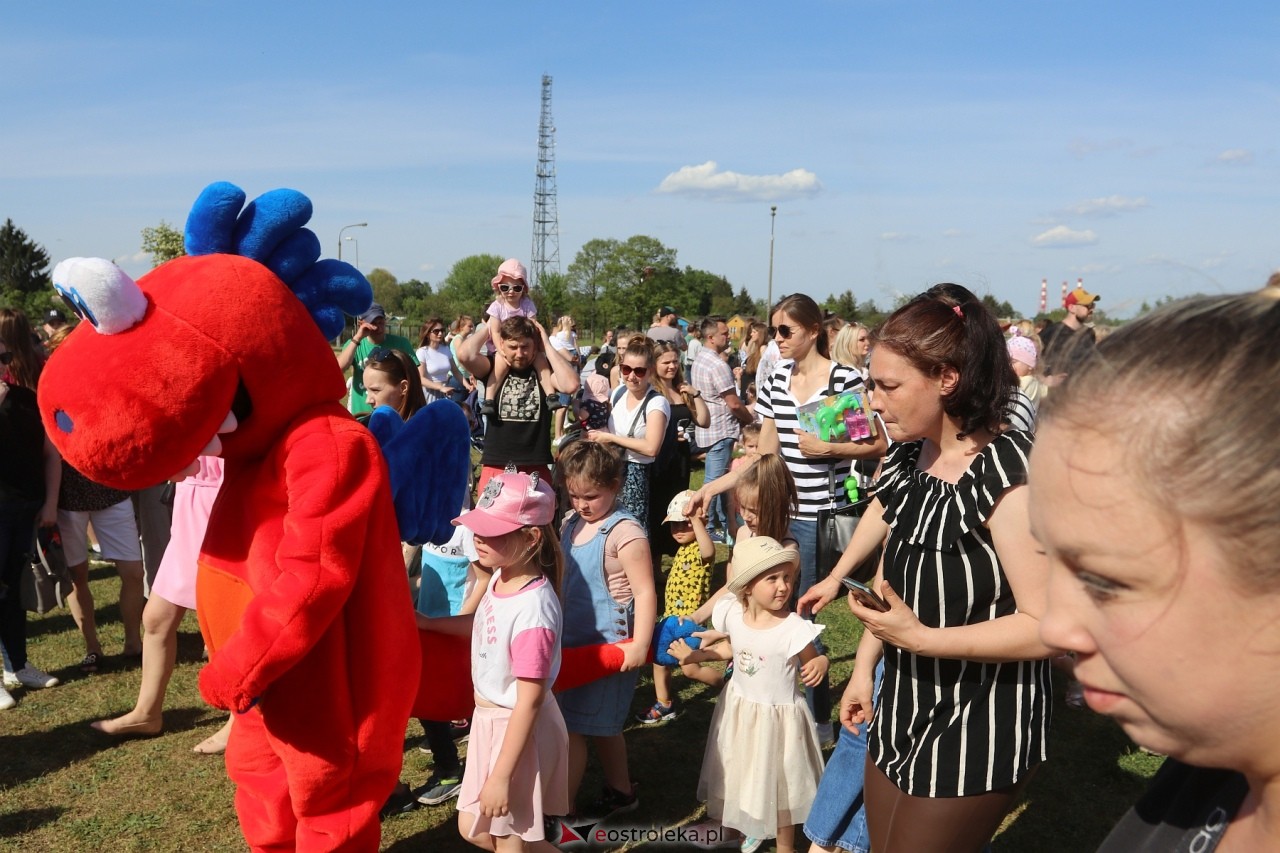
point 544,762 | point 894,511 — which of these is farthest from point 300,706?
point 894,511

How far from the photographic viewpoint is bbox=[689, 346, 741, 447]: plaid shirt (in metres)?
8.14

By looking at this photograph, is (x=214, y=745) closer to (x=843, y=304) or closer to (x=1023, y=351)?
(x=1023, y=351)

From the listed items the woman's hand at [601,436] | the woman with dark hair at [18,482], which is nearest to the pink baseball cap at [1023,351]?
the woman's hand at [601,436]

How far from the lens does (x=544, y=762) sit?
3.24 meters

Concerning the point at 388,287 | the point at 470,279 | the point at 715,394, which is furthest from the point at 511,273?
the point at 470,279

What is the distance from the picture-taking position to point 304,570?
2.42 meters

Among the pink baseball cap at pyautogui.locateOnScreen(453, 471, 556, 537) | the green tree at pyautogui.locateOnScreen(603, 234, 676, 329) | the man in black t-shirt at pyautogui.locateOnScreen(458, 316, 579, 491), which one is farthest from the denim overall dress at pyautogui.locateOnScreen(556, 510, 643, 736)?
the green tree at pyautogui.locateOnScreen(603, 234, 676, 329)

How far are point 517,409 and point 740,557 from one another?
272 cm

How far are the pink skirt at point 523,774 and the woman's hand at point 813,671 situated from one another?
3.16 ft

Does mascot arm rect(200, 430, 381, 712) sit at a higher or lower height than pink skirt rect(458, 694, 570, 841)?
higher

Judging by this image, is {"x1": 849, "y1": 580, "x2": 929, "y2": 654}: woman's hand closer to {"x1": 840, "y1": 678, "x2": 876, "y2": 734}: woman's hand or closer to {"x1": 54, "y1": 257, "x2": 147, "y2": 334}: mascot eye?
{"x1": 840, "y1": 678, "x2": 876, "y2": 734}: woman's hand

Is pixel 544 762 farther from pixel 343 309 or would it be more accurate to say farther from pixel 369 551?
pixel 343 309

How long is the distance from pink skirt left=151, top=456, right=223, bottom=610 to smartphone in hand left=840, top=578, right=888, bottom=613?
121 inches

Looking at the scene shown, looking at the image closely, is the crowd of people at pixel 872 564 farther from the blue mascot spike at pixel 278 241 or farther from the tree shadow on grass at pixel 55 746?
the blue mascot spike at pixel 278 241
